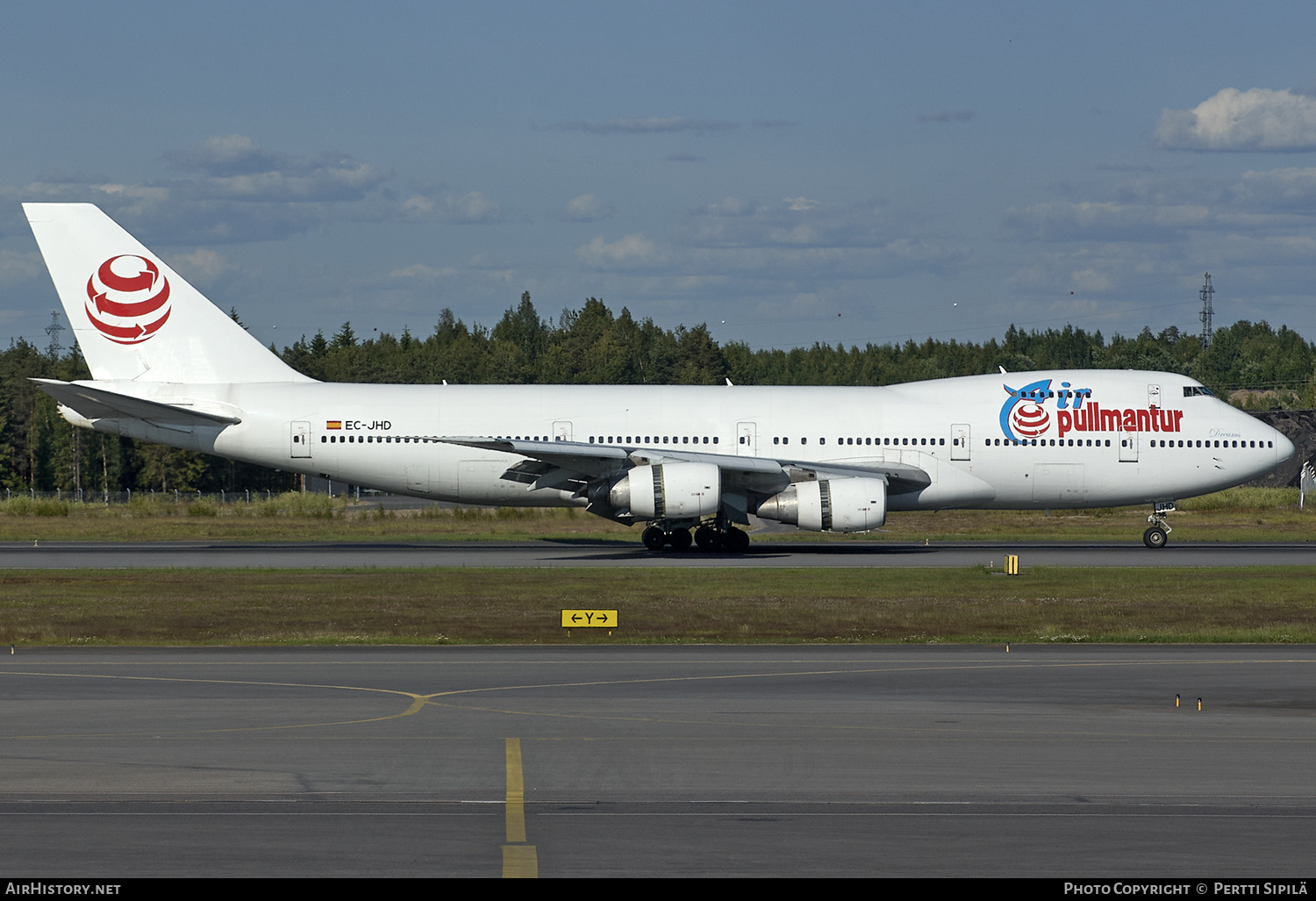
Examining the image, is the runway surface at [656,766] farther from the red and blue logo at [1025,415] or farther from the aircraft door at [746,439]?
the red and blue logo at [1025,415]

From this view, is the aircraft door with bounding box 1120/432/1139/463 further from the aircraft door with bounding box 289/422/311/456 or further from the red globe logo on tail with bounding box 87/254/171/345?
the red globe logo on tail with bounding box 87/254/171/345

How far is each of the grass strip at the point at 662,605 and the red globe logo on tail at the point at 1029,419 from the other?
7.75m

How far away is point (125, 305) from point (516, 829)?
35102 mm

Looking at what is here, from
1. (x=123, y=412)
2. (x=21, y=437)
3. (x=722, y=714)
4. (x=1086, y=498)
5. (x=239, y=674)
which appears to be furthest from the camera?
(x=21, y=437)

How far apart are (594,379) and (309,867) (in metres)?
137

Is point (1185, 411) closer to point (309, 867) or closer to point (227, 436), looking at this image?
point (227, 436)

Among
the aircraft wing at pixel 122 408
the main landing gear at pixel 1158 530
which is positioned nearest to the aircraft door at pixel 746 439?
the main landing gear at pixel 1158 530

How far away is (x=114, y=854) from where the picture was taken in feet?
32.4

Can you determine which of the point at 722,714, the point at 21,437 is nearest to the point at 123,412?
the point at 722,714

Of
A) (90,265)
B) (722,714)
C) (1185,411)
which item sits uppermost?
(90,265)

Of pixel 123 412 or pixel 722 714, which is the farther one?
pixel 123 412

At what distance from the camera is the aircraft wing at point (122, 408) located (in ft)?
126

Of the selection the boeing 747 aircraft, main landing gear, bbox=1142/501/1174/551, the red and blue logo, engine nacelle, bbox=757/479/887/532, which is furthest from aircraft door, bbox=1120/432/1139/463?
engine nacelle, bbox=757/479/887/532

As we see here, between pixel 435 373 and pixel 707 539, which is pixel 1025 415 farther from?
pixel 435 373
